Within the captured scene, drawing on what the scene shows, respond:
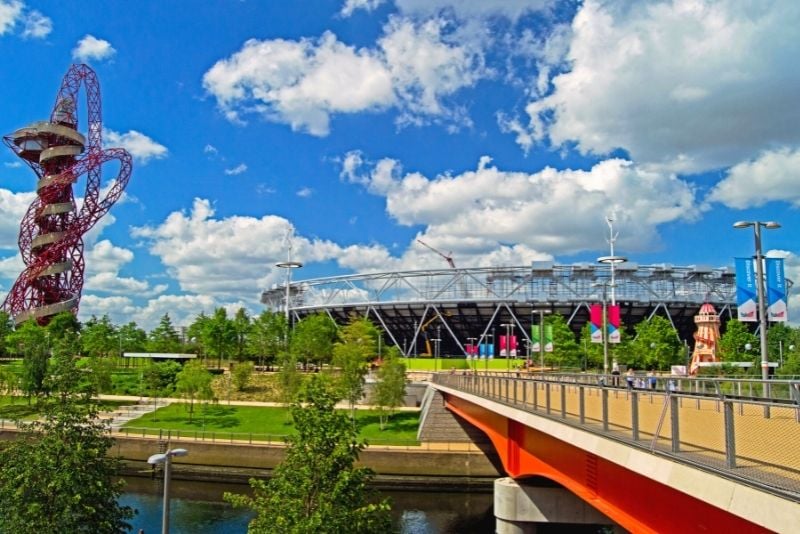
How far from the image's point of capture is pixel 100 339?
10100 centimetres

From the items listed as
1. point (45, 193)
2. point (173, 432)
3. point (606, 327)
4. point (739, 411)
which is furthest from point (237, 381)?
point (739, 411)

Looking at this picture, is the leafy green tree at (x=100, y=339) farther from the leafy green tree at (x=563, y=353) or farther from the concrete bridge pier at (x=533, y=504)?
the concrete bridge pier at (x=533, y=504)

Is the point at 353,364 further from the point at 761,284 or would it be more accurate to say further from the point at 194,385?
the point at 761,284

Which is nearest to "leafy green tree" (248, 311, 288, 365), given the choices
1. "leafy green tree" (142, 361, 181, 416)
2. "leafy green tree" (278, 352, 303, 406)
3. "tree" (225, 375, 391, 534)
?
"leafy green tree" (142, 361, 181, 416)

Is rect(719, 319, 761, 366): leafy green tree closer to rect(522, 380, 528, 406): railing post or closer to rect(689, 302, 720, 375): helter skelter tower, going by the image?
rect(689, 302, 720, 375): helter skelter tower

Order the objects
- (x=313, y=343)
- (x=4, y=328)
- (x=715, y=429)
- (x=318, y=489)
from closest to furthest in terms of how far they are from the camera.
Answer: (x=715, y=429), (x=318, y=489), (x=313, y=343), (x=4, y=328)

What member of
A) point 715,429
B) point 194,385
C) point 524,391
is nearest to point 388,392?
point 194,385

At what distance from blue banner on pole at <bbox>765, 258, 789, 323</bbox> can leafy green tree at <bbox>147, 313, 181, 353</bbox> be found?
96.4 m

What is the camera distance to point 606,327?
1694 inches

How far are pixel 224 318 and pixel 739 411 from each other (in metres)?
94.8

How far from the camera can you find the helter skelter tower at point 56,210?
368 feet

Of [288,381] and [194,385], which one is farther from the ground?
[288,381]

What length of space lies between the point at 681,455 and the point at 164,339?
10890 cm

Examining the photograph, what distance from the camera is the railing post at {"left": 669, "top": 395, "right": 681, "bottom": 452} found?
10758 mm
